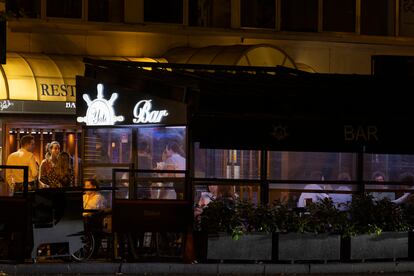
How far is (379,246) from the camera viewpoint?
1407cm

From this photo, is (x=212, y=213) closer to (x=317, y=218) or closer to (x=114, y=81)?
(x=317, y=218)

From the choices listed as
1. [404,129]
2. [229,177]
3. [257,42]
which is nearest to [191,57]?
[257,42]

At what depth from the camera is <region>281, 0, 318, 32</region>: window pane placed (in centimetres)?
2264

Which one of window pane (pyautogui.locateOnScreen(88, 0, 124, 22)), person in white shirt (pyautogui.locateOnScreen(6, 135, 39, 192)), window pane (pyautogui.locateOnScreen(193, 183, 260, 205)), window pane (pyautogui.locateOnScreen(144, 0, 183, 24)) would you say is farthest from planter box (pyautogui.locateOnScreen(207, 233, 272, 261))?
window pane (pyautogui.locateOnScreen(144, 0, 183, 24))

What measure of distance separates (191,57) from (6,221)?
8019 mm

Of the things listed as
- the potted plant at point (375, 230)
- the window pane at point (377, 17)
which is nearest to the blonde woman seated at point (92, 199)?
the potted plant at point (375, 230)

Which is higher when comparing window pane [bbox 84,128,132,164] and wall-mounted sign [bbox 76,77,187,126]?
wall-mounted sign [bbox 76,77,187,126]

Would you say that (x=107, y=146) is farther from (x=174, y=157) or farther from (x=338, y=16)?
(x=338, y=16)

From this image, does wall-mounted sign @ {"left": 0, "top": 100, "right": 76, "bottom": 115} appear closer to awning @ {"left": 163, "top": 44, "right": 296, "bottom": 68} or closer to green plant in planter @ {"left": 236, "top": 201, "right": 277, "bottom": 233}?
awning @ {"left": 163, "top": 44, "right": 296, "bottom": 68}

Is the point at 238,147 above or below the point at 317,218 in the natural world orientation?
above

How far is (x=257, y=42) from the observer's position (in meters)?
21.8

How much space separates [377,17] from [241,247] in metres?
11.7

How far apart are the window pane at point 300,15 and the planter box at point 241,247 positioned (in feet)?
32.2

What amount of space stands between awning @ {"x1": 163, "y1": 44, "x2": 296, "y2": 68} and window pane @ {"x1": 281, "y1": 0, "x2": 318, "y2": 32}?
198 centimetres
